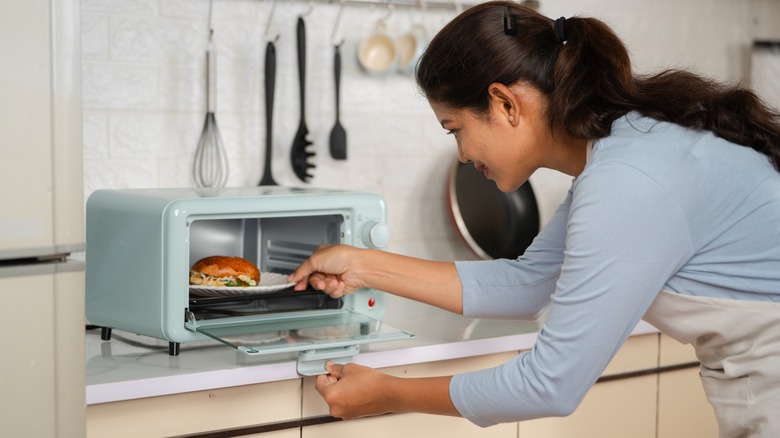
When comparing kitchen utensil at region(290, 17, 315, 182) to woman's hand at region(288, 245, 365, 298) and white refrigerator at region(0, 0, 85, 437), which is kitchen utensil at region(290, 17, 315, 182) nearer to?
woman's hand at region(288, 245, 365, 298)

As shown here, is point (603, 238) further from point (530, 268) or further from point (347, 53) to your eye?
point (347, 53)

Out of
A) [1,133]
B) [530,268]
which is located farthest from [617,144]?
[1,133]

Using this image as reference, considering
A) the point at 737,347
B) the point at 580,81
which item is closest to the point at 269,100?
the point at 580,81

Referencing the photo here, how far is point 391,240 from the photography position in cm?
234

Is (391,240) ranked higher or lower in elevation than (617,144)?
lower

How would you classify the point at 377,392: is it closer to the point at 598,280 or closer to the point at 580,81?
the point at 598,280

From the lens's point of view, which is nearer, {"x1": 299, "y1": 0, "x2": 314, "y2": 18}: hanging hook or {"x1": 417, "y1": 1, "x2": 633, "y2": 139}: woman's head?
{"x1": 417, "y1": 1, "x2": 633, "y2": 139}: woman's head

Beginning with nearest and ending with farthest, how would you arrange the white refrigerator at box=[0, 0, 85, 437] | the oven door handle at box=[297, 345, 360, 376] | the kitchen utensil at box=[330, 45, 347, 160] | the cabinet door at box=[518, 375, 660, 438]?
1. the white refrigerator at box=[0, 0, 85, 437]
2. the oven door handle at box=[297, 345, 360, 376]
3. the cabinet door at box=[518, 375, 660, 438]
4. the kitchen utensil at box=[330, 45, 347, 160]

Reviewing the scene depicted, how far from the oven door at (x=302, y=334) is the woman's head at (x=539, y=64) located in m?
0.44

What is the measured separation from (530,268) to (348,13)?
95 cm

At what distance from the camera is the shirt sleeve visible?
3.66 ft

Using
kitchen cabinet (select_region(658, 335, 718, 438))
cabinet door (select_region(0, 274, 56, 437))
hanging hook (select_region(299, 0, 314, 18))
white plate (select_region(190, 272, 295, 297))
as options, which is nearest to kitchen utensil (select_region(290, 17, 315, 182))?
hanging hook (select_region(299, 0, 314, 18))

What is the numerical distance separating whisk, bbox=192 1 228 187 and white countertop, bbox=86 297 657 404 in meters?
0.48

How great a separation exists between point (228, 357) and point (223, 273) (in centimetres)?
19
